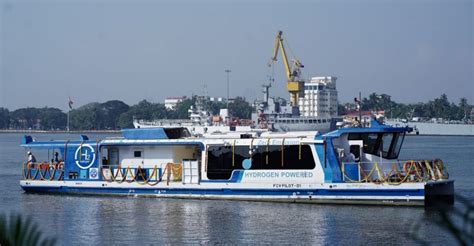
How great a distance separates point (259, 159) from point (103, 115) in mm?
162748

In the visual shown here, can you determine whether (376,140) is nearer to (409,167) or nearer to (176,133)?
(409,167)

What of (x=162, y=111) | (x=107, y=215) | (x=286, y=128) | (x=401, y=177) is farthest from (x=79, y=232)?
(x=162, y=111)

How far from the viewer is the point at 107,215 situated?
26031mm

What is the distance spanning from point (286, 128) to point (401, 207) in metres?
105

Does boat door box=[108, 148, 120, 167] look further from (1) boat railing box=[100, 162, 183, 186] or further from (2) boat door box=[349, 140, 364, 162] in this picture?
(2) boat door box=[349, 140, 364, 162]

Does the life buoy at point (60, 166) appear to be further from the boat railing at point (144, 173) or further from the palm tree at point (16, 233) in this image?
the palm tree at point (16, 233)

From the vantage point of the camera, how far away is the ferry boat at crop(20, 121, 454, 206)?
1040 inches

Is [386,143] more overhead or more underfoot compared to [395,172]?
more overhead

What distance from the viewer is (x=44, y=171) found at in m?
32.2

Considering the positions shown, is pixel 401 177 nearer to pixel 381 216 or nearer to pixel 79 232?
pixel 381 216

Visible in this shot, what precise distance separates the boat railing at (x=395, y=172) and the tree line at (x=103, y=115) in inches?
5996

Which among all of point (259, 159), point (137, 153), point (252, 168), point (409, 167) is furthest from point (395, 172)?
point (137, 153)

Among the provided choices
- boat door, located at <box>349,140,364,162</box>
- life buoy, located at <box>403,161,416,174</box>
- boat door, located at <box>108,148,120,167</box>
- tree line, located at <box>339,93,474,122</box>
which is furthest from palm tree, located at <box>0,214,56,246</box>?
tree line, located at <box>339,93,474,122</box>

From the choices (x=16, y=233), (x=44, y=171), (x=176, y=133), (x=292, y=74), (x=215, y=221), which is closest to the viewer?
(x=16, y=233)
